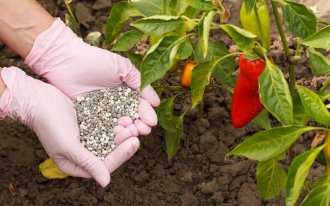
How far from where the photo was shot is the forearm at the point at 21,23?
1822 millimetres

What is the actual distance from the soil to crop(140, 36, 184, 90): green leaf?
2.06ft

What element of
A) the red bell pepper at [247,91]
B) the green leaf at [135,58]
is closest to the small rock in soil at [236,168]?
the red bell pepper at [247,91]

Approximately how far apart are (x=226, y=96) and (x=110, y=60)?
1.53 ft

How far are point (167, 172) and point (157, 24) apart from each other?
716mm

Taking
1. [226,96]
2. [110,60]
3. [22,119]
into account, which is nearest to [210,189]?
[226,96]

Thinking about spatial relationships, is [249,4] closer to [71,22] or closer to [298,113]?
[298,113]

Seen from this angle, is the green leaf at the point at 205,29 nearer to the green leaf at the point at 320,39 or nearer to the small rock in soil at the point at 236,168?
the green leaf at the point at 320,39

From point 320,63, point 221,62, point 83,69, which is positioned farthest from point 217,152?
point 320,63

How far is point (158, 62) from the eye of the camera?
1236 mm

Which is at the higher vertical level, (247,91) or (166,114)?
(247,91)

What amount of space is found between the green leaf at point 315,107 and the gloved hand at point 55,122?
624 millimetres

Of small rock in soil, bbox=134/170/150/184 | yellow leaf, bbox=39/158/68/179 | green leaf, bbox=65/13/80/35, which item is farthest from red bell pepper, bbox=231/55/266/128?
green leaf, bbox=65/13/80/35

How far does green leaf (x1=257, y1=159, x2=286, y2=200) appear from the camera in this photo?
1.46m

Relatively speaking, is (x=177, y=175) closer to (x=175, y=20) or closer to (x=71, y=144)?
(x=71, y=144)
